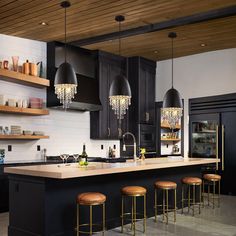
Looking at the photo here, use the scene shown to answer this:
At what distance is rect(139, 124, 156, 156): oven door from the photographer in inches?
348

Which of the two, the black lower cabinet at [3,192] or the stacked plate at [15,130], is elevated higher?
the stacked plate at [15,130]

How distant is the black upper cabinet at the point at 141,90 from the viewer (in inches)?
348

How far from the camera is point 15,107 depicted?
255 inches

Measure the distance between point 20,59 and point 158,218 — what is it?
3.90 metres

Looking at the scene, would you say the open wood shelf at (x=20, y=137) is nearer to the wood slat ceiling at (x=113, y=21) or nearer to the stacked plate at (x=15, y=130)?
the stacked plate at (x=15, y=130)

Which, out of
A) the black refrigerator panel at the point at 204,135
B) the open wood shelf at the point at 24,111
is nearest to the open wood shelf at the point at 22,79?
the open wood shelf at the point at 24,111

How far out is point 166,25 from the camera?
20.3ft

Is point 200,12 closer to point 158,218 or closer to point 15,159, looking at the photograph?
point 158,218

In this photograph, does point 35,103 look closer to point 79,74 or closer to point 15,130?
point 15,130

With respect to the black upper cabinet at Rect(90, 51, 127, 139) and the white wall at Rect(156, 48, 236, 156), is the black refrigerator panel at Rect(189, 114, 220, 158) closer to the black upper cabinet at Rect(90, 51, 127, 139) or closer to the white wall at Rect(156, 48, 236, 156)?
the white wall at Rect(156, 48, 236, 156)

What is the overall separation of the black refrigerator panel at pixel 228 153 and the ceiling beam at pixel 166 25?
2.96 metres

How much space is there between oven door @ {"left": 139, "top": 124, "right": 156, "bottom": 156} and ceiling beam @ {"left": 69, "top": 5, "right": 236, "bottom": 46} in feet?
8.62

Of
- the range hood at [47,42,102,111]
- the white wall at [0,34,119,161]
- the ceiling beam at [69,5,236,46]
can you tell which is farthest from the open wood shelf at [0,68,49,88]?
the ceiling beam at [69,5,236,46]

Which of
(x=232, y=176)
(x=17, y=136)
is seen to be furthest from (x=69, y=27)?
(x=232, y=176)
